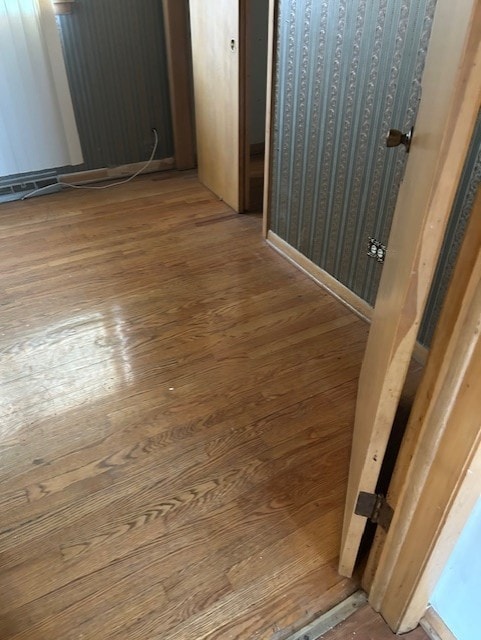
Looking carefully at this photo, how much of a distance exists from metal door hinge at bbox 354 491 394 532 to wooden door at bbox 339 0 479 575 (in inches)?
0.9

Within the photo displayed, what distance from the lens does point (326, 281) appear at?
2.30 meters

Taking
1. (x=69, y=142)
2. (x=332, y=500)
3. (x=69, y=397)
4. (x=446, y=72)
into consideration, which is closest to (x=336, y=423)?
(x=332, y=500)

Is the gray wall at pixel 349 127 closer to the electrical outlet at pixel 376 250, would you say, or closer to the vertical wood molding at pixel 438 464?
the electrical outlet at pixel 376 250

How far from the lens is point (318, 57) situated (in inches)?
76.6

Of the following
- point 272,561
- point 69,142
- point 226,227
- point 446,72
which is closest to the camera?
point 446,72

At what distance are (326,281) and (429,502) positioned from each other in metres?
1.50

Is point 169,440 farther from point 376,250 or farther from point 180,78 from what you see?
point 180,78

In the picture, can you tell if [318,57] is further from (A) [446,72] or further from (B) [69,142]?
(B) [69,142]

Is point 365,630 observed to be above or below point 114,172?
below

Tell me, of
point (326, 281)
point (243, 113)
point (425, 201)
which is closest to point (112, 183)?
point (243, 113)

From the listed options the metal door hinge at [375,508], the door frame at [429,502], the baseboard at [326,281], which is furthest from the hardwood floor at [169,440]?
the metal door hinge at [375,508]

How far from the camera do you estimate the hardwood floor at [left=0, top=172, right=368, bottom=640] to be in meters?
1.19

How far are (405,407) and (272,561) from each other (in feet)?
1.75

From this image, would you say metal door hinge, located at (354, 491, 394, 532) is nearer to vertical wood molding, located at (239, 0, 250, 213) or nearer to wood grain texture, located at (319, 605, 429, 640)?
wood grain texture, located at (319, 605, 429, 640)
